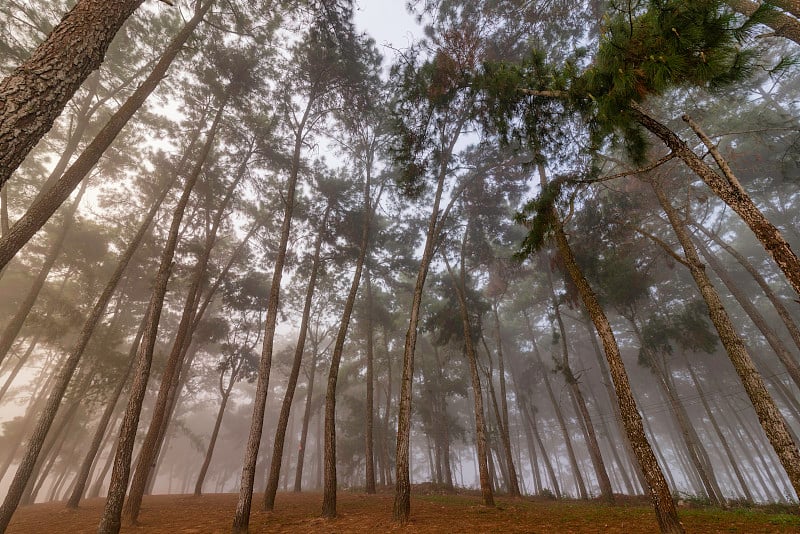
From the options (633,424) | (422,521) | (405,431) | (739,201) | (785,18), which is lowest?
(422,521)

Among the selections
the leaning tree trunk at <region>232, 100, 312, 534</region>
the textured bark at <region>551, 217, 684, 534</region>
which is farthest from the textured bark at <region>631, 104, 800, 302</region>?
the leaning tree trunk at <region>232, 100, 312, 534</region>

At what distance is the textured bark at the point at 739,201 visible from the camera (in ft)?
12.0

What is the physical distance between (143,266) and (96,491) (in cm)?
1398

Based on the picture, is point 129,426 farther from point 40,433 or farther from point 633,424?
point 633,424

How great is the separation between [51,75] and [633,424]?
368 inches

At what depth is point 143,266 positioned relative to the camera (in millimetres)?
17297

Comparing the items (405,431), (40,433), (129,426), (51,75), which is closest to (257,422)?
(129,426)

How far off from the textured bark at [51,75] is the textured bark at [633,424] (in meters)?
7.91

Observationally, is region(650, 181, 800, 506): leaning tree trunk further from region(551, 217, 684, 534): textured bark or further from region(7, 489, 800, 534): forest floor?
region(7, 489, 800, 534): forest floor

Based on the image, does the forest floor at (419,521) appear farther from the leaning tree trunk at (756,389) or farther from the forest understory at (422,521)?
the leaning tree trunk at (756,389)

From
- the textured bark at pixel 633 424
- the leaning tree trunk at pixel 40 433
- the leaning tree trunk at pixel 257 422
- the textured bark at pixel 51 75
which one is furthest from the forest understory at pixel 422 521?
the textured bark at pixel 51 75

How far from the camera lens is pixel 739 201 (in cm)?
414

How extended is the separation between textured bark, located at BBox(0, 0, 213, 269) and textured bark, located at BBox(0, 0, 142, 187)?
0.75 feet

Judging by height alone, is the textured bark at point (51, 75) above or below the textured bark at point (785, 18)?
below
